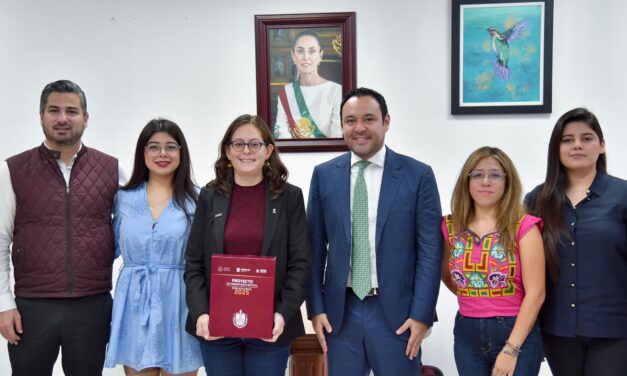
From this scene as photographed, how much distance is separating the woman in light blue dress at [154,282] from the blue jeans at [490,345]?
41.4 inches

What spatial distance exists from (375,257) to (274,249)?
15.1 inches

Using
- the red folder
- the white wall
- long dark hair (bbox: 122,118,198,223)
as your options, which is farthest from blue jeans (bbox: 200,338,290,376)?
the white wall

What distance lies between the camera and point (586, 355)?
175 centimetres

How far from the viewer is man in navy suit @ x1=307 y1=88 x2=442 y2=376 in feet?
5.73

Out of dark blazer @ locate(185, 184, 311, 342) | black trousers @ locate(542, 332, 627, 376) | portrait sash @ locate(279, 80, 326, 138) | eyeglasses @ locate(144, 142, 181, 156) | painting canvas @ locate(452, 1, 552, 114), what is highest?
painting canvas @ locate(452, 1, 552, 114)

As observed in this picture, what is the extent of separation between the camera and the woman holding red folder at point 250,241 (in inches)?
68.0

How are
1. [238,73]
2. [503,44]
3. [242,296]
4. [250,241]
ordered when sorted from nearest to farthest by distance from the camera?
[242,296]
[250,241]
[503,44]
[238,73]

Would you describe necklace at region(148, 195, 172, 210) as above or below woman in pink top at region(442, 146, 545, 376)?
above

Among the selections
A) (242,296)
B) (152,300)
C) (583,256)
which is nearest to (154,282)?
(152,300)

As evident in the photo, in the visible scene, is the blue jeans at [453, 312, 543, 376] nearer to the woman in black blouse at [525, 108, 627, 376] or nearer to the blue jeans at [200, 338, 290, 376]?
the woman in black blouse at [525, 108, 627, 376]

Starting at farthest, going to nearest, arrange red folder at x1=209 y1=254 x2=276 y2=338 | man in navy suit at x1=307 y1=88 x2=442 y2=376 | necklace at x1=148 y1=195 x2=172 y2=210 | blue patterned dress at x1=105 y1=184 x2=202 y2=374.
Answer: necklace at x1=148 y1=195 x2=172 y2=210 < blue patterned dress at x1=105 y1=184 x2=202 y2=374 < man in navy suit at x1=307 y1=88 x2=442 y2=376 < red folder at x1=209 y1=254 x2=276 y2=338

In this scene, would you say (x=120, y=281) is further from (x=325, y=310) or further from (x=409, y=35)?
(x=409, y=35)

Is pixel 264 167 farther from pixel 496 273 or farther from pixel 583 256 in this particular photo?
pixel 583 256

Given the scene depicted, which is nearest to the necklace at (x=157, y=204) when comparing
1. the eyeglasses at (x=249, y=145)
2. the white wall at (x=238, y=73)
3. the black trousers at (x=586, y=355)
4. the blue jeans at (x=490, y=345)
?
the eyeglasses at (x=249, y=145)
